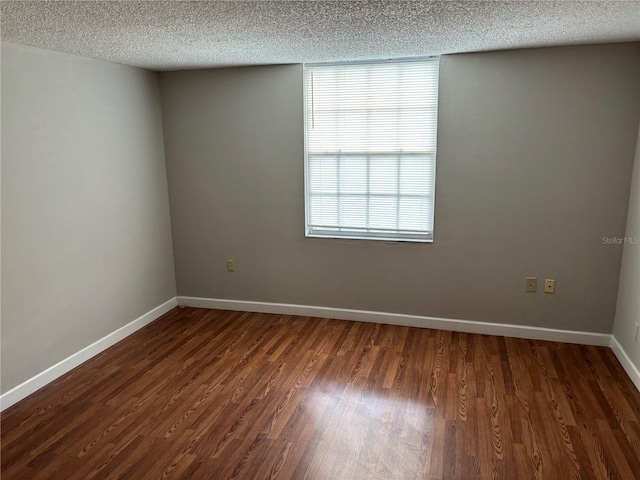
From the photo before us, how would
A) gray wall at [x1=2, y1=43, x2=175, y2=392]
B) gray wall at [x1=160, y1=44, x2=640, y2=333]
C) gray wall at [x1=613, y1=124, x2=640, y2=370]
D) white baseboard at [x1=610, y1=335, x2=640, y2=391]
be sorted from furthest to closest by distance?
gray wall at [x1=160, y1=44, x2=640, y2=333]
gray wall at [x1=613, y1=124, x2=640, y2=370]
white baseboard at [x1=610, y1=335, x2=640, y2=391]
gray wall at [x1=2, y1=43, x2=175, y2=392]

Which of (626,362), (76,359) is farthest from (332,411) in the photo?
(626,362)

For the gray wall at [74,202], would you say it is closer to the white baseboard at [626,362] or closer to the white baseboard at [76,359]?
the white baseboard at [76,359]

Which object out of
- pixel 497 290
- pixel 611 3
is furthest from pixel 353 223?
pixel 611 3

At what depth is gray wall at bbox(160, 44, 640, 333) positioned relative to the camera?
3.26 meters

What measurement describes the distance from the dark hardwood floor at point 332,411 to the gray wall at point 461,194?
1.43 feet

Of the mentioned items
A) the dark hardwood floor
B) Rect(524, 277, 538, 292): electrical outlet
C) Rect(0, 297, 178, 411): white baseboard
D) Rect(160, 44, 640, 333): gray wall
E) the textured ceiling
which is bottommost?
the dark hardwood floor

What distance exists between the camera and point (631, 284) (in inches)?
123

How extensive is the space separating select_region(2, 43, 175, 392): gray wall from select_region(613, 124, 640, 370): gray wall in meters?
3.76

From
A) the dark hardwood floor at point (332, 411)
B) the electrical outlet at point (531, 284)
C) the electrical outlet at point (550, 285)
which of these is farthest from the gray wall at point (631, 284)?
the electrical outlet at point (531, 284)

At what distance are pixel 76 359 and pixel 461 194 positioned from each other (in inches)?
123

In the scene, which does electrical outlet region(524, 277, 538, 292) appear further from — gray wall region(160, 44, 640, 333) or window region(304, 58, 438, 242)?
window region(304, 58, 438, 242)

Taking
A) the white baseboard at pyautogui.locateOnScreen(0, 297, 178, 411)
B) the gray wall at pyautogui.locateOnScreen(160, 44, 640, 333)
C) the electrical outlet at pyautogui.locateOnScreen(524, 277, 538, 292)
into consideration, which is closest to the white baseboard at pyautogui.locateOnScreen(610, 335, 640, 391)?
the gray wall at pyautogui.locateOnScreen(160, 44, 640, 333)

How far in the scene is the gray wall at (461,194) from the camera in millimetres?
3258

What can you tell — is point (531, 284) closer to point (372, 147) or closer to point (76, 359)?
point (372, 147)
